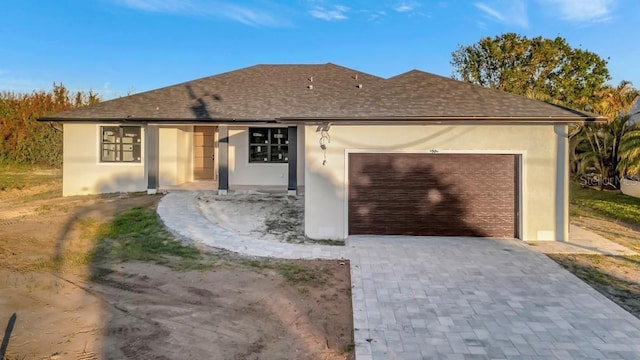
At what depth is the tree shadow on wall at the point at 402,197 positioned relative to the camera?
941 cm

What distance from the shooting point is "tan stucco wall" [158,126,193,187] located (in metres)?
14.4

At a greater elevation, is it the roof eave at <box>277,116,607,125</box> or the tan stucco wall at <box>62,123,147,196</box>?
the roof eave at <box>277,116,607,125</box>

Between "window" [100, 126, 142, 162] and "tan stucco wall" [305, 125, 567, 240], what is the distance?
27.7ft

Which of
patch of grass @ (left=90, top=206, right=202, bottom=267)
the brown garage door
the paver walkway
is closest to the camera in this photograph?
the paver walkway

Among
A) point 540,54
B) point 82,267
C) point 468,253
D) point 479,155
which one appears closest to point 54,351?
point 82,267

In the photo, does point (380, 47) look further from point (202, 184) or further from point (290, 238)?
point (290, 238)

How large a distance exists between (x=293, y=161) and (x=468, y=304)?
902 cm

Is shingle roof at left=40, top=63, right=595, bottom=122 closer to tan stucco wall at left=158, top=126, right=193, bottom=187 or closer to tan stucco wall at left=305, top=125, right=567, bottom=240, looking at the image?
tan stucco wall at left=305, top=125, right=567, bottom=240

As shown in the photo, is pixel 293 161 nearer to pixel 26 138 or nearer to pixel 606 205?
pixel 606 205

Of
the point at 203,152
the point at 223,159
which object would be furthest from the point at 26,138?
the point at 223,159

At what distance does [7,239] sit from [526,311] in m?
10.3

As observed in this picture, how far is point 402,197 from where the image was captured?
373 inches

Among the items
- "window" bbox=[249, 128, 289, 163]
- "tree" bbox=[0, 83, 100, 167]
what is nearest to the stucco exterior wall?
"window" bbox=[249, 128, 289, 163]

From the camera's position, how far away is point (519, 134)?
30.1 feet
